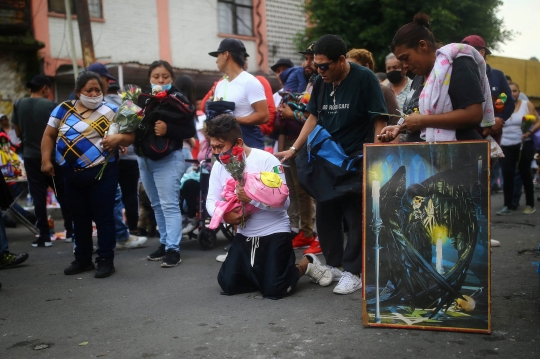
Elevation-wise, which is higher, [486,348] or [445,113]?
[445,113]

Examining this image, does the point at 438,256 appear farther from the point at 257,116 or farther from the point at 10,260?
the point at 10,260

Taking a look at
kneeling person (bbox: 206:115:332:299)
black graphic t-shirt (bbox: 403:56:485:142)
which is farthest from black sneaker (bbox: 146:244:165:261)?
black graphic t-shirt (bbox: 403:56:485:142)

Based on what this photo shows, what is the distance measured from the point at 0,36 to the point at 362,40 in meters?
9.50

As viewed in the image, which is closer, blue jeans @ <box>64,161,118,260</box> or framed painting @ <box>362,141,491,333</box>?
framed painting @ <box>362,141,491,333</box>

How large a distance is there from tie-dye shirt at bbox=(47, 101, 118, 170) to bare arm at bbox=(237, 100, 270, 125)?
4.49 feet

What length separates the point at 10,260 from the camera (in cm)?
639

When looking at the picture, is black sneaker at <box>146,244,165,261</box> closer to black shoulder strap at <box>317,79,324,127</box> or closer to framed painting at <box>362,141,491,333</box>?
black shoulder strap at <box>317,79,324,127</box>

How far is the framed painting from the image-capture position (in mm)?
3555

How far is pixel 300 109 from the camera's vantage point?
6.71 meters

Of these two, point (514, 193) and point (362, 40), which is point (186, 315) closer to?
point (514, 193)

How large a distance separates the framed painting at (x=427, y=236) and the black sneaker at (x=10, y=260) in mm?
4237

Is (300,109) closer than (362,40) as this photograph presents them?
Yes

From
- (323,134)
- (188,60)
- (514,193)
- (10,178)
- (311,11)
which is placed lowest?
(514,193)

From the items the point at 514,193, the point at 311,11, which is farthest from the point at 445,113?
the point at 311,11
